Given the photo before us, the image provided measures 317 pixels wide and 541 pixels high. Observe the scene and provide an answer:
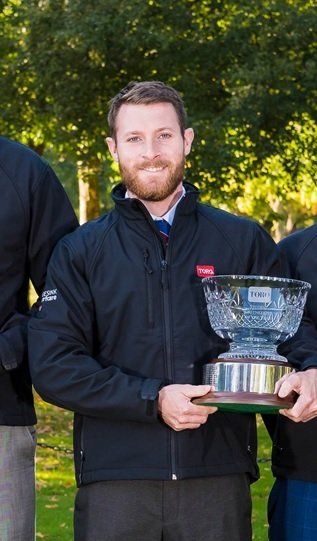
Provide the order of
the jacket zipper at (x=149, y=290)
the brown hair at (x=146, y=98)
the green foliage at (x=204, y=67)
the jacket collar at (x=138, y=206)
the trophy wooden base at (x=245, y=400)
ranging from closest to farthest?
the trophy wooden base at (x=245, y=400)
the jacket zipper at (x=149, y=290)
the jacket collar at (x=138, y=206)
the brown hair at (x=146, y=98)
the green foliage at (x=204, y=67)

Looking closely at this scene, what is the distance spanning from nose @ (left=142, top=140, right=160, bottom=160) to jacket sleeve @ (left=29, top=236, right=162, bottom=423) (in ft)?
1.44

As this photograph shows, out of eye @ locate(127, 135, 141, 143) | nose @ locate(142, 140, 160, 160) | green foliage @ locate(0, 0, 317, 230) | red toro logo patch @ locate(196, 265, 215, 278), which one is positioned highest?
green foliage @ locate(0, 0, 317, 230)

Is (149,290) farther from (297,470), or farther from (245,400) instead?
(297,470)

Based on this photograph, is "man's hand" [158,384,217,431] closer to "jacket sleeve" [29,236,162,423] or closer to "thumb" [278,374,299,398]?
"jacket sleeve" [29,236,162,423]

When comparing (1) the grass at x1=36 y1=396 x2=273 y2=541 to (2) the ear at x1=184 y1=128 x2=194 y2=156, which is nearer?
(2) the ear at x1=184 y1=128 x2=194 y2=156

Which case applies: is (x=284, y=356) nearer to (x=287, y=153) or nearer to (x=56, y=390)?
(x=56, y=390)

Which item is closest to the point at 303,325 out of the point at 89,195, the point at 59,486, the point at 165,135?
the point at 165,135

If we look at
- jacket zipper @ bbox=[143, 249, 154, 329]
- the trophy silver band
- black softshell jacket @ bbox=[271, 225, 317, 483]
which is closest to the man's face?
jacket zipper @ bbox=[143, 249, 154, 329]

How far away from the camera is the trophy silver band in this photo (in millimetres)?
3668

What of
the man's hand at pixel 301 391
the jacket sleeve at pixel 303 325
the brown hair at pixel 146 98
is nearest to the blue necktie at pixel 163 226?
the brown hair at pixel 146 98

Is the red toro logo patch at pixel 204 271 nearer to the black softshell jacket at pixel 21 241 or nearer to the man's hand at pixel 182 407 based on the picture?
the man's hand at pixel 182 407

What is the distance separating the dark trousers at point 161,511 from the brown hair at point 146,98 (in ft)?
4.50

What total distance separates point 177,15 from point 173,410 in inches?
384

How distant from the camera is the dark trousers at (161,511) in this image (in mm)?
3822
